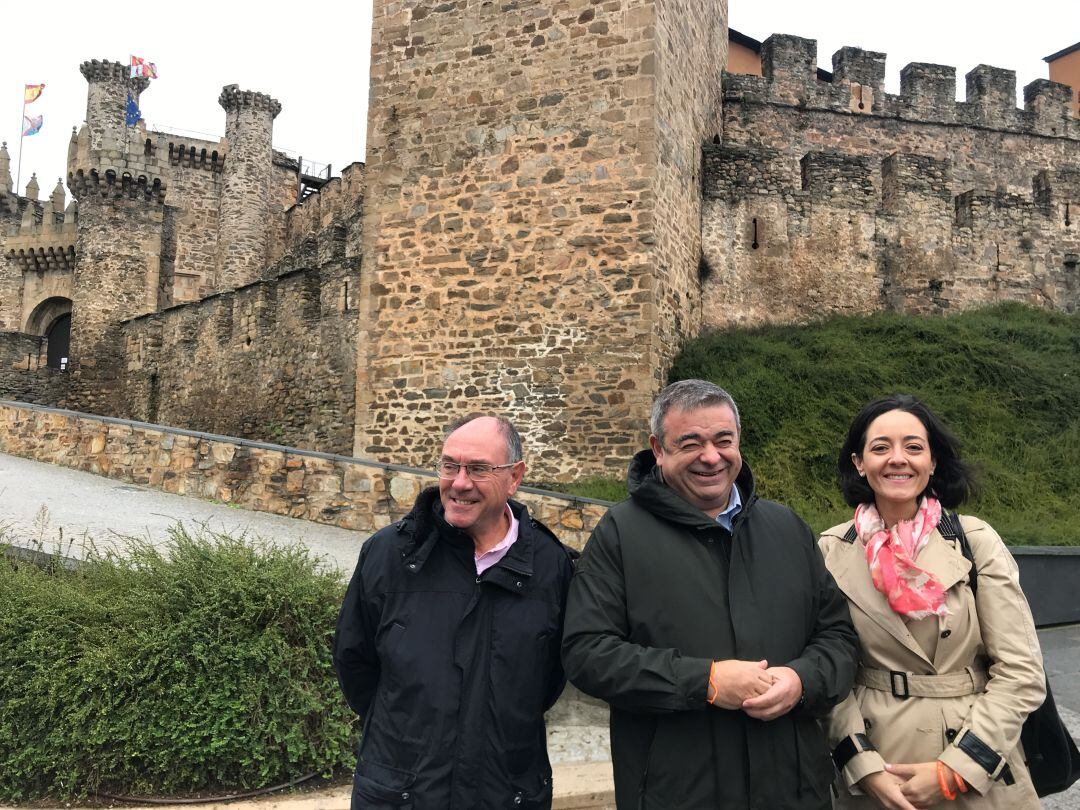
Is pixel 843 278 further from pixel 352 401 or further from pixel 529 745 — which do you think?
pixel 529 745

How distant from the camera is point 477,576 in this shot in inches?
92.0

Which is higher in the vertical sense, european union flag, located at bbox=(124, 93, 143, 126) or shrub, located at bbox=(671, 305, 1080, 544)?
european union flag, located at bbox=(124, 93, 143, 126)

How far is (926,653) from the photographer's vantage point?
7.52 feet

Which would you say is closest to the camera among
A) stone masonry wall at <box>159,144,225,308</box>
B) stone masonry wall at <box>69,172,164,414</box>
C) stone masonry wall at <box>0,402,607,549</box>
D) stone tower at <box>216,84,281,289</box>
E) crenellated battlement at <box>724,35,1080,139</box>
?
stone masonry wall at <box>0,402,607,549</box>

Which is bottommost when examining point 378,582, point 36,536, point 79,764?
point 79,764

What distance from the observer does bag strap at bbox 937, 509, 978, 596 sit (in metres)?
2.33

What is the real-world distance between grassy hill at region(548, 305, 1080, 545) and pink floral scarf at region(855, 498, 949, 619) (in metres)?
5.20

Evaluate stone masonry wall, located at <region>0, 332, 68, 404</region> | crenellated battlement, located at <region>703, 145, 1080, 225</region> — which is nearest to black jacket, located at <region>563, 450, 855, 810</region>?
crenellated battlement, located at <region>703, 145, 1080, 225</region>

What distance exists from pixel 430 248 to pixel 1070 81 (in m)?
23.8

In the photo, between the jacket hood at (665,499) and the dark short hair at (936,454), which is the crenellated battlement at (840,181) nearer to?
the dark short hair at (936,454)

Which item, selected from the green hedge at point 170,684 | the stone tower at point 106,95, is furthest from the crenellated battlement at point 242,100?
the green hedge at point 170,684

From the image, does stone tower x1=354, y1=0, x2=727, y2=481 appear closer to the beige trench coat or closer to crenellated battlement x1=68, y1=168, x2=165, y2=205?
the beige trench coat

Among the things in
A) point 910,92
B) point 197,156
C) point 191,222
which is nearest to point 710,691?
point 910,92

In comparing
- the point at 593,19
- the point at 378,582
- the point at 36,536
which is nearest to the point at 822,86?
the point at 593,19
